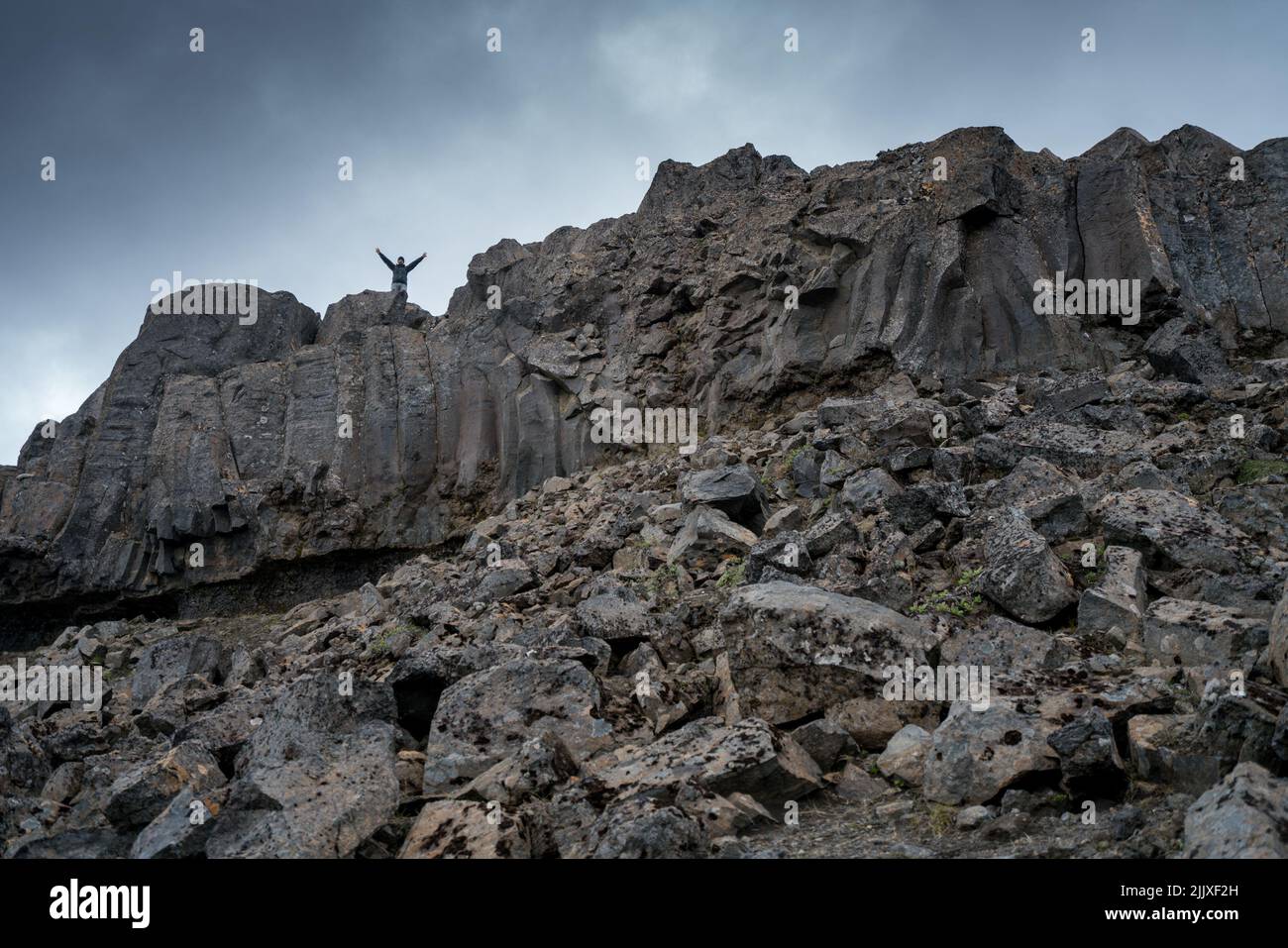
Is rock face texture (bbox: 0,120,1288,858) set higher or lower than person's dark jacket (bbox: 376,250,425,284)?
lower

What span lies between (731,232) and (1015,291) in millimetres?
8882

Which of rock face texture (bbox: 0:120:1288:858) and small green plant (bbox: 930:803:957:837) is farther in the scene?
rock face texture (bbox: 0:120:1288:858)

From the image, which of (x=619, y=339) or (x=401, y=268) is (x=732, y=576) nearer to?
(x=619, y=339)

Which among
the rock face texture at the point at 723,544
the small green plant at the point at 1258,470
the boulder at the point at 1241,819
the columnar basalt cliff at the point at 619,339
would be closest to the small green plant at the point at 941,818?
the rock face texture at the point at 723,544

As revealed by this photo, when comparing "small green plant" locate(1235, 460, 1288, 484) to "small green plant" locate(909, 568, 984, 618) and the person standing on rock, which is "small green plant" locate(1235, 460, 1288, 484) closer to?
"small green plant" locate(909, 568, 984, 618)

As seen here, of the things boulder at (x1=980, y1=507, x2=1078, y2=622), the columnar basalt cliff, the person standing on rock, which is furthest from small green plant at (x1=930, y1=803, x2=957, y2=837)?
the person standing on rock

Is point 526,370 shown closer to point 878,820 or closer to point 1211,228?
point 1211,228

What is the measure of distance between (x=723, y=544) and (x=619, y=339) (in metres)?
13.4

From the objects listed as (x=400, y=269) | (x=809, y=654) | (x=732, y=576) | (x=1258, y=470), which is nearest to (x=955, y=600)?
(x=809, y=654)

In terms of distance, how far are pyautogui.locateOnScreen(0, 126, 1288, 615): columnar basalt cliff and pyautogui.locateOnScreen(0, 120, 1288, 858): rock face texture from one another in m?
0.11

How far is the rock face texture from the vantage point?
5.26 m

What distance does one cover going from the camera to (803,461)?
541 inches

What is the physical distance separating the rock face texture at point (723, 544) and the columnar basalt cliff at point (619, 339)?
0.36 feet

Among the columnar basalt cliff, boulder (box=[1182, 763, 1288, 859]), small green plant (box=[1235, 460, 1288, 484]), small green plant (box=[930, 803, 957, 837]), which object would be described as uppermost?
the columnar basalt cliff
